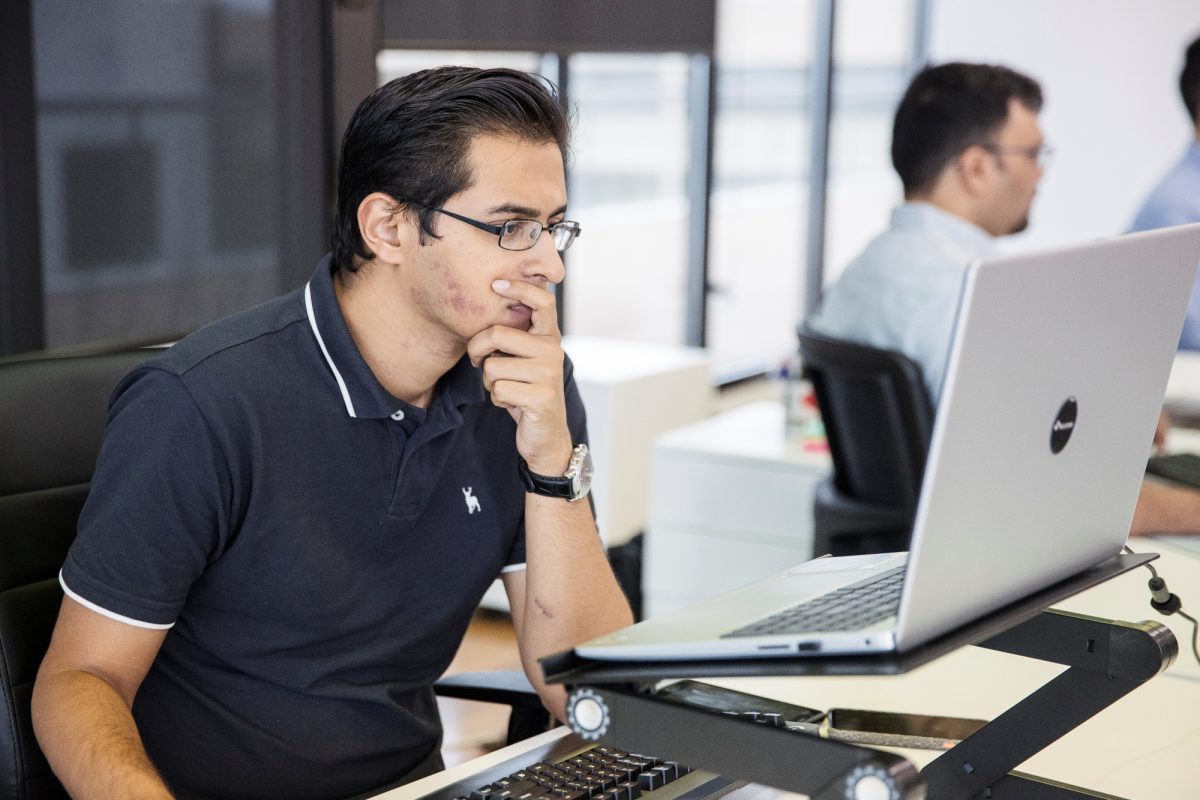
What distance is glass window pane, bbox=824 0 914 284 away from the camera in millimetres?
6285

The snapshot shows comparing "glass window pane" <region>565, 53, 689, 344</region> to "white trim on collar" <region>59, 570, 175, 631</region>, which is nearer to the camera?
"white trim on collar" <region>59, 570, 175, 631</region>

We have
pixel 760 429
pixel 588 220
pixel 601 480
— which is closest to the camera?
pixel 760 429

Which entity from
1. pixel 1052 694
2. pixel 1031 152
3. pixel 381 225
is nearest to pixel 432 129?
pixel 381 225

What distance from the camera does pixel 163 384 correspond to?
1.32 meters

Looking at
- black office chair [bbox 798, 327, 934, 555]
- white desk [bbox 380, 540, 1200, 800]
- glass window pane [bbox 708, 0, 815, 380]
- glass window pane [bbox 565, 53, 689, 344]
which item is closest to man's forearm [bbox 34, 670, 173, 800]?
white desk [bbox 380, 540, 1200, 800]

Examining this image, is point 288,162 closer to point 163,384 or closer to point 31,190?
point 31,190

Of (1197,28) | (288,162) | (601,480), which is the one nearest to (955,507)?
(288,162)

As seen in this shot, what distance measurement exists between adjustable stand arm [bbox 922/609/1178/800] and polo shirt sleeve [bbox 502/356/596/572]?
0.55 m

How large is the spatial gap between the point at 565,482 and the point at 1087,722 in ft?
2.01

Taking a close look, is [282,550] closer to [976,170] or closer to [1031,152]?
[976,170]

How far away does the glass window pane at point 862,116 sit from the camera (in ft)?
20.6

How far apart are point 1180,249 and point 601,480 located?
8.15ft

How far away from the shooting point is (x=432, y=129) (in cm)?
144

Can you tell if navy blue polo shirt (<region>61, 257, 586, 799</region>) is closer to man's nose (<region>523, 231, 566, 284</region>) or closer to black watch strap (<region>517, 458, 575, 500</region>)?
black watch strap (<region>517, 458, 575, 500</region>)
